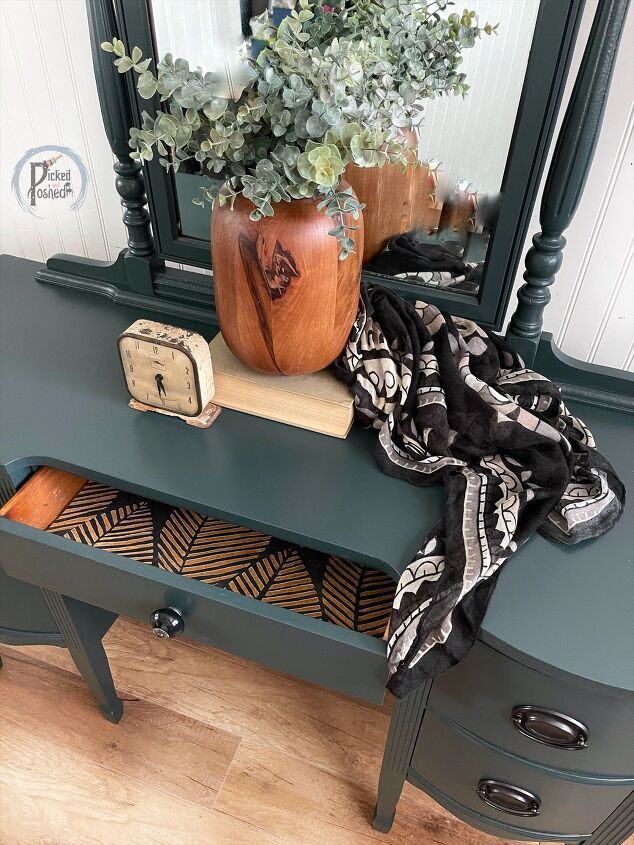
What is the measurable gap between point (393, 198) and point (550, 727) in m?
0.68

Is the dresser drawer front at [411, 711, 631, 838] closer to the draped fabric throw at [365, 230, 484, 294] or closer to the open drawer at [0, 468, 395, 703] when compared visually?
the open drawer at [0, 468, 395, 703]

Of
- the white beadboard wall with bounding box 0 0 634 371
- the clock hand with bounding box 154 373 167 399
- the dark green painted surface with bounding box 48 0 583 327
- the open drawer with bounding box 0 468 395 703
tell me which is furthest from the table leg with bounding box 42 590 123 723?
the white beadboard wall with bounding box 0 0 634 371

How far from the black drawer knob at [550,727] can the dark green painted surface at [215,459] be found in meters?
0.22

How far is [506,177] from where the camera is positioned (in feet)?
2.61

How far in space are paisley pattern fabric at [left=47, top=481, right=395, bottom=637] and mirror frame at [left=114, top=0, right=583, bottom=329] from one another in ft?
1.24

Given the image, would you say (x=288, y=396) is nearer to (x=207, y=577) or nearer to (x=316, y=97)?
(x=207, y=577)

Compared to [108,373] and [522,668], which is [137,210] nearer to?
[108,373]


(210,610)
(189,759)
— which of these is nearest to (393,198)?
(210,610)

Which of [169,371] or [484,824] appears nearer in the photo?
[169,371]

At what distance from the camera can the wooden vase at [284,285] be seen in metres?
0.71

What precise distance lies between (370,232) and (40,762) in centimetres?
→ 115

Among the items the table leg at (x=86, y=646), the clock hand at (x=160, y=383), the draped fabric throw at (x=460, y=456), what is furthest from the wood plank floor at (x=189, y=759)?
the clock hand at (x=160, y=383)

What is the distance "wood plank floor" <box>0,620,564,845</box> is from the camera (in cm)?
115

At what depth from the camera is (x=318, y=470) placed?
32.3 inches
